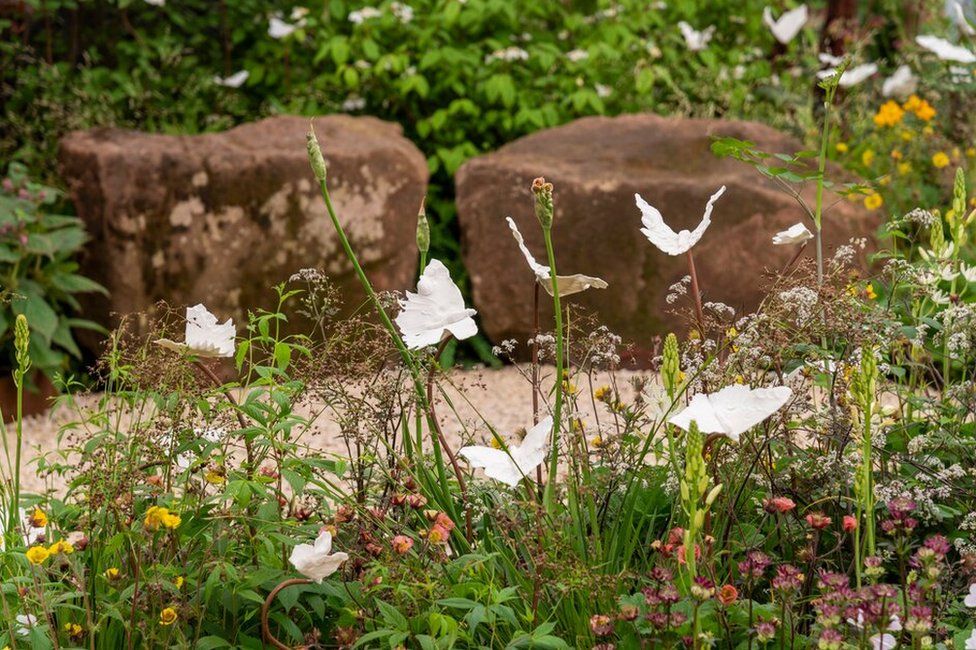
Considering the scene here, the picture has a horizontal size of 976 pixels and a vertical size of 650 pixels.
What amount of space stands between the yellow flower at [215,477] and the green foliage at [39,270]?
2796 millimetres

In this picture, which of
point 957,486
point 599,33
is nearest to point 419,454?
point 957,486

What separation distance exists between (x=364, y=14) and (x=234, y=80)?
0.77 meters

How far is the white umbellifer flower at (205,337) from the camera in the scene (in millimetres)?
2150

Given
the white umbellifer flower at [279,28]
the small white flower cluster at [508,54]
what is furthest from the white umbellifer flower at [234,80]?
the small white flower cluster at [508,54]

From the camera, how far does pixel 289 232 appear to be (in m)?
5.33

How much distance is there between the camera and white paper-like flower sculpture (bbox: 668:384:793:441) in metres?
1.79

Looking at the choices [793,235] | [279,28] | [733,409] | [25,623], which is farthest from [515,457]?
[279,28]

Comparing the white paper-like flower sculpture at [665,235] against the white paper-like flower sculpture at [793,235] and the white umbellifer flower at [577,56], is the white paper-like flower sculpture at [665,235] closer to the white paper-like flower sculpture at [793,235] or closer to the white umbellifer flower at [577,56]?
the white paper-like flower sculpture at [793,235]

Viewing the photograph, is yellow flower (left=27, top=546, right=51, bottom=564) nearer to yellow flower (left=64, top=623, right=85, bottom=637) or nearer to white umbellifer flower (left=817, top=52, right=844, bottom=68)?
yellow flower (left=64, top=623, right=85, bottom=637)

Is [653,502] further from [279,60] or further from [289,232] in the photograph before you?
[279,60]

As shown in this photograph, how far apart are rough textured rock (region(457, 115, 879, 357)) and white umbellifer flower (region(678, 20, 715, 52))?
1333 millimetres

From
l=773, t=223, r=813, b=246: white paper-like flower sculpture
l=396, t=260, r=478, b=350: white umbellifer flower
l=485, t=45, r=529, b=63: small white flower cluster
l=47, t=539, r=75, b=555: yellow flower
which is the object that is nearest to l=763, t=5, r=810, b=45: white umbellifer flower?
l=485, t=45, r=529, b=63: small white flower cluster

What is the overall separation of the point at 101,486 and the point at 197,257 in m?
3.24

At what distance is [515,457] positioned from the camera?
203cm
